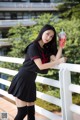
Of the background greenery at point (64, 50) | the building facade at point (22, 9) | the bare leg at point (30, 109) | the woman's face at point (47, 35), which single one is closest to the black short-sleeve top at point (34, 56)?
the woman's face at point (47, 35)

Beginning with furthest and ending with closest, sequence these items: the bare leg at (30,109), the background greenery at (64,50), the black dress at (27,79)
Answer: the background greenery at (64,50) < the bare leg at (30,109) < the black dress at (27,79)

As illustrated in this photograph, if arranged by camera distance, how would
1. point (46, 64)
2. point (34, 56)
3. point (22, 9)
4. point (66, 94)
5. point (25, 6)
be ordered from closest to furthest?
point (34, 56) < point (46, 64) < point (66, 94) < point (22, 9) < point (25, 6)

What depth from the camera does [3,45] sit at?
119ft

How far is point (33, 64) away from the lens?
3.96m

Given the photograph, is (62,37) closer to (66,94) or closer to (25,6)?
(66,94)

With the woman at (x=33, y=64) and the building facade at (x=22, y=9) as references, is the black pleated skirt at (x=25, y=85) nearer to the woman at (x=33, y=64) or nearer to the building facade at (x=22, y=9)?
the woman at (x=33, y=64)

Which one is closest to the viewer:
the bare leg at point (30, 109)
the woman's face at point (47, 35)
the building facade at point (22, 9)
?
the woman's face at point (47, 35)

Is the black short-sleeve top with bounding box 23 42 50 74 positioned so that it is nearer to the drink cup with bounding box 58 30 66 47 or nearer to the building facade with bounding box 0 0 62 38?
the drink cup with bounding box 58 30 66 47

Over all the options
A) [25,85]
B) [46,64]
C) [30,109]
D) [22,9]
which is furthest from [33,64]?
[22,9]

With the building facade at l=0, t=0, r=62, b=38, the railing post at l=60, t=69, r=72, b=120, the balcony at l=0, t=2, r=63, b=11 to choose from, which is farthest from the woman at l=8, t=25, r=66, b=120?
the balcony at l=0, t=2, r=63, b=11

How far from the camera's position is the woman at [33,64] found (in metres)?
3.86

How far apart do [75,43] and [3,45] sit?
2583cm

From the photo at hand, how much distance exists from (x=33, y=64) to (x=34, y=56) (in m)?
0.16

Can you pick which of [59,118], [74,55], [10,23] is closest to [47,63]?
[59,118]
